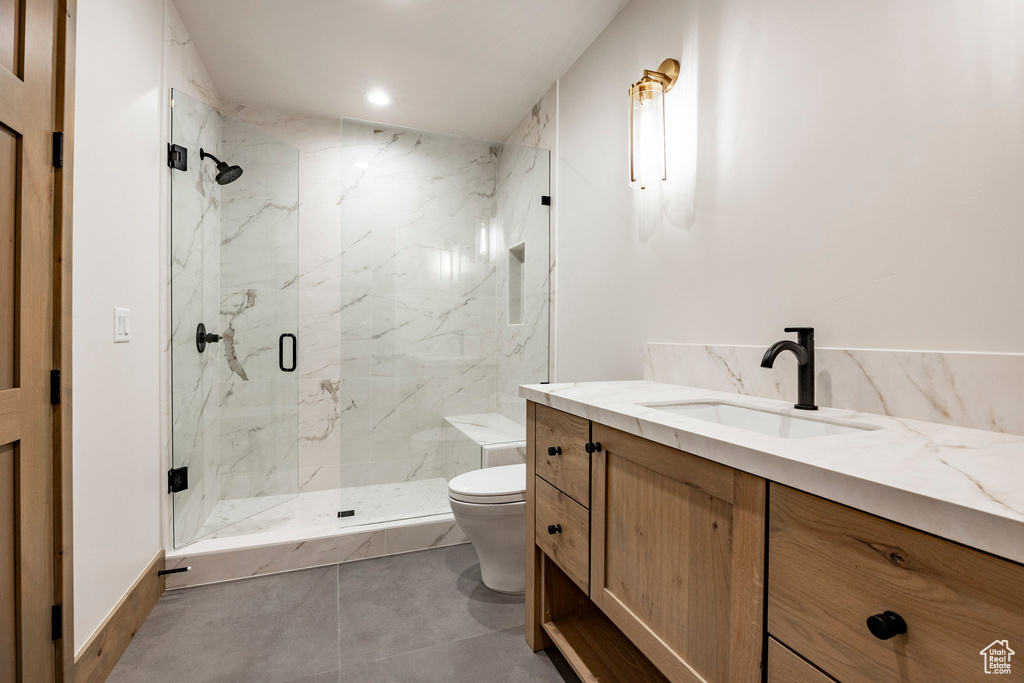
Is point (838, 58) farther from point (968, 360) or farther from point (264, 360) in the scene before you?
point (264, 360)

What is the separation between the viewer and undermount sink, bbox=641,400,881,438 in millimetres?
1064

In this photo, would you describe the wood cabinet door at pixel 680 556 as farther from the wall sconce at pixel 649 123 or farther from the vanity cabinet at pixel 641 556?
the wall sconce at pixel 649 123

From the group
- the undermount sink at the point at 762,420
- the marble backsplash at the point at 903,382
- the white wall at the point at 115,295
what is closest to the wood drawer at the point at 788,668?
the undermount sink at the point at 762,420

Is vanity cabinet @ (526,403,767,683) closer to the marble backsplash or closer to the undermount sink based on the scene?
the undermount sink

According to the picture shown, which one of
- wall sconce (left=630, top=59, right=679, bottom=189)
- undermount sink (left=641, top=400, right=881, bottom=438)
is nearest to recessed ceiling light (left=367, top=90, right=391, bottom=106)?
wall sconce (left=630, top=59, right=679, bottom=189)

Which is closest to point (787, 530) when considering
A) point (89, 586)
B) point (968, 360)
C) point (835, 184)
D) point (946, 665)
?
point (946, 665)

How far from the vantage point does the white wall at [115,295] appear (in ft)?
4.41

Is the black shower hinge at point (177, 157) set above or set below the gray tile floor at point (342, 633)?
above

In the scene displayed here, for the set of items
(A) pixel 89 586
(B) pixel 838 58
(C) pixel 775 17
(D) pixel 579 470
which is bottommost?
(A) pixel 89 586

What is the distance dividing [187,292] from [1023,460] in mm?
2761

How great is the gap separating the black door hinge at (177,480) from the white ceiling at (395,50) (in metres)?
2.05

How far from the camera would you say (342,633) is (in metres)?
1.67

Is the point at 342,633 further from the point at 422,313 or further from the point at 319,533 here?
the point at 422,313

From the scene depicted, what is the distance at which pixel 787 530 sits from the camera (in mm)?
686
